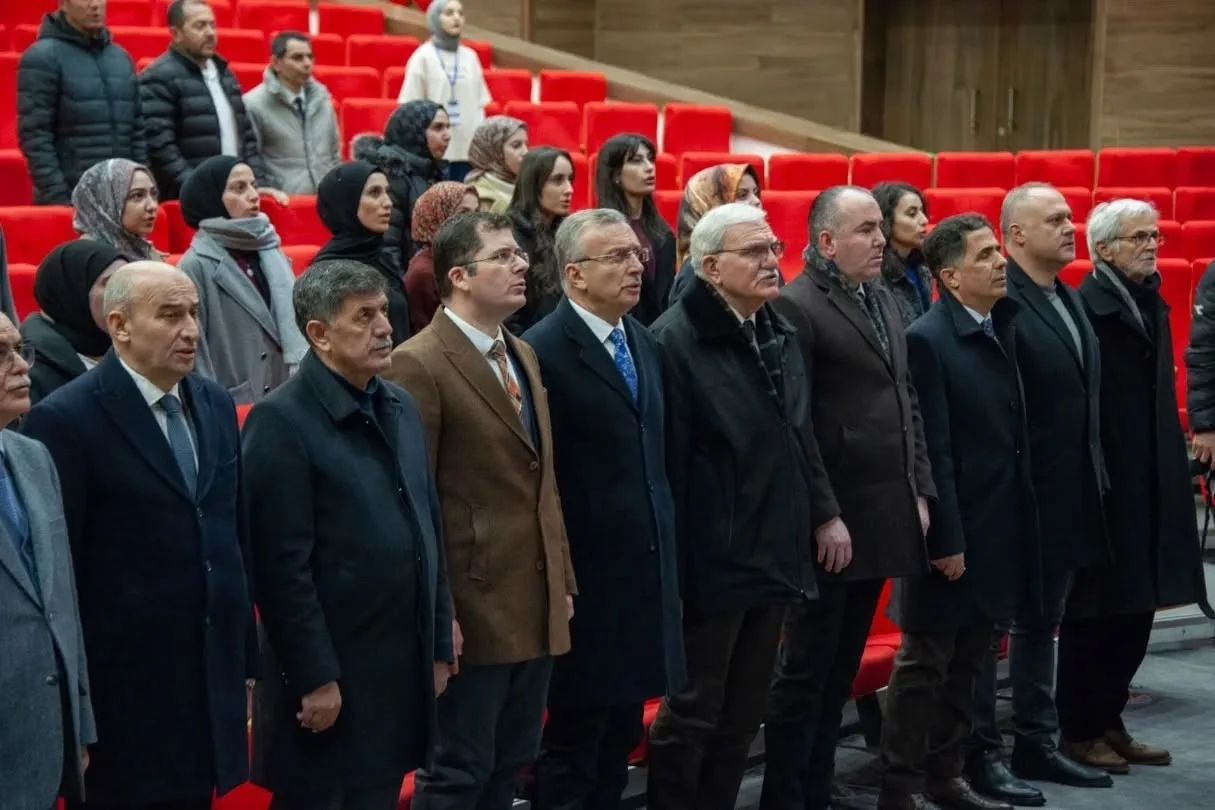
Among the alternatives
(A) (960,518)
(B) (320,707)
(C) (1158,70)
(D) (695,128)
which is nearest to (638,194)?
(A) (960,518)

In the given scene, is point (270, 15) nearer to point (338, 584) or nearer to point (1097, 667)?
point (1097, 667)

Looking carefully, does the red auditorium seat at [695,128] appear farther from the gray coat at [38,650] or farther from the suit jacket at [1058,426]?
the gray coat at [38,650]

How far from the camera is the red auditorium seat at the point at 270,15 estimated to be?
7.79 m

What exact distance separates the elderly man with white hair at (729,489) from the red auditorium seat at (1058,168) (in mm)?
4649

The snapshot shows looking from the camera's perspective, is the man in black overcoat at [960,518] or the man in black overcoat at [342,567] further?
the man in black overcoat at [960,518]

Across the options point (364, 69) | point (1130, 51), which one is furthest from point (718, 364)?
point (1130, 51)

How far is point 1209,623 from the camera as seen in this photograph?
4891 mm

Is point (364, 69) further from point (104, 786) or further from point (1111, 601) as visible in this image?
point (104, 786)

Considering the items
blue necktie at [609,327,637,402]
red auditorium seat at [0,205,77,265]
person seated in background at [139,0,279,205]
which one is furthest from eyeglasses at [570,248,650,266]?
person seated in background at [139,0,279,205]

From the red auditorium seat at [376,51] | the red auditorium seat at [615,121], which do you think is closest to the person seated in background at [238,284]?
the red auditorium seat at [615,121]

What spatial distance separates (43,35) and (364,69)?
2.15 meters

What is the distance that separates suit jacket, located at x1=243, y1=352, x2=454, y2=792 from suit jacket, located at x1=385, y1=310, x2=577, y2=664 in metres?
0.18

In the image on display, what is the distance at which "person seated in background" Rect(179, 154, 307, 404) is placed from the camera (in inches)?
151

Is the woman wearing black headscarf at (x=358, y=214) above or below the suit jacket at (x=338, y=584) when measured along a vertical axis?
above
